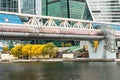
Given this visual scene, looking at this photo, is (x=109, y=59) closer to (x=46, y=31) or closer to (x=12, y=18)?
(x=46, y=31)

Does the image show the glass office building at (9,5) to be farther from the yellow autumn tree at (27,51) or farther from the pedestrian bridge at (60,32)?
the pedestrian bridge at (60,32)

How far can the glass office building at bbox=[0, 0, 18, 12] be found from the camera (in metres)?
193

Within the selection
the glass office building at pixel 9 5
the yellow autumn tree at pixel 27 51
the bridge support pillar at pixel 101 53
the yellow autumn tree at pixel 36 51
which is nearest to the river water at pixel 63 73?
the bridge support pillar at pixel 101 53

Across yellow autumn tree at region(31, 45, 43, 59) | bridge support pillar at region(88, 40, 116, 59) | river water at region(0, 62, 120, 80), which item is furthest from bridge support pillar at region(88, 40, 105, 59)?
river water at region(0, 62, 120, 80)

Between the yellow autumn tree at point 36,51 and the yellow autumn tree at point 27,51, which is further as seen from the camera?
the yellow autumn tree at point 27,51

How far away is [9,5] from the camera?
195 m

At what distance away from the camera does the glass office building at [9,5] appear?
19290 cm

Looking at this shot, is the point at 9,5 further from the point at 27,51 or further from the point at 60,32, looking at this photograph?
the point at 60,32

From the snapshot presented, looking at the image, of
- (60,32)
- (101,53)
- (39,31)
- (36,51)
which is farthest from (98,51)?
(39,31)

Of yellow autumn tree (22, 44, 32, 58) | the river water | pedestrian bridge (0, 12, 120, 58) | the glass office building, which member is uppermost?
the glass office building

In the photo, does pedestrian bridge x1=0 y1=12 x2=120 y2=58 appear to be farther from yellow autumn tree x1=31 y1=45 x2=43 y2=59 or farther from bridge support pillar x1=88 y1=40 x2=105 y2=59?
yellow autumn tree x1=31 y1=45 x2=43 y2=59

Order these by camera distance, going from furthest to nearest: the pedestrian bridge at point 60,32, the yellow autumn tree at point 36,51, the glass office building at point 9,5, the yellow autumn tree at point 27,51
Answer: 1. the glass office building at point 9,5
2. the yellow autumn tree at point 27,51
3. the yellow autumn tree at point 36,51
4. the pedestrian bridge at point 60,32

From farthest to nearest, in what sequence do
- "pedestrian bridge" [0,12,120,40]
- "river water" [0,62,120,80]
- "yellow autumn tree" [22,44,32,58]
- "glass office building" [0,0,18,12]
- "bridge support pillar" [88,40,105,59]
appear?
"glass office building" [0,0,18,12] < "yellow autumn tree" [22,44,32,58] < "bridge support pillar" [88,40,105,59] < "pedestrian bridge" [0,12,120,40] < "river water" [0,62,120,80]

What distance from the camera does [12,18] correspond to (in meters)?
80.8
